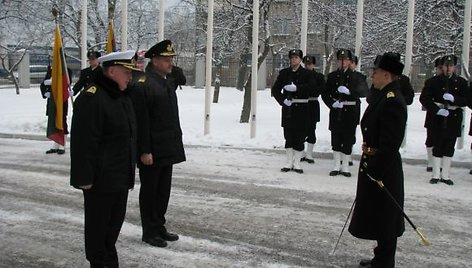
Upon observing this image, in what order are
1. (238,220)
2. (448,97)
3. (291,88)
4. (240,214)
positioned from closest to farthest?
(238,220) < (240,214) < (448,97) < (291,88)

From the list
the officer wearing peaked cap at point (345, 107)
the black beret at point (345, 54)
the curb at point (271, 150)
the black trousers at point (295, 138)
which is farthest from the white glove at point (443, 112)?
the black trousers at point (295, 138)

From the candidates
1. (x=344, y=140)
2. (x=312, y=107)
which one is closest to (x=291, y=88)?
(x=344, y=140)

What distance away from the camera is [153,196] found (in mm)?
5996

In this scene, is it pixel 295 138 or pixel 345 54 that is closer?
pixel 345 54

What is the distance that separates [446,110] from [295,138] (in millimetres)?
2789

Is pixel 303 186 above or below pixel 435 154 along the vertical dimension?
below

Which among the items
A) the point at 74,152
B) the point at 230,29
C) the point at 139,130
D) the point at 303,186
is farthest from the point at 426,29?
the point at 74,152

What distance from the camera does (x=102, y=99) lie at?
14.9 feet

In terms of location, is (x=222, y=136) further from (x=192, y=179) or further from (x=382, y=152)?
(x=382, y=152)

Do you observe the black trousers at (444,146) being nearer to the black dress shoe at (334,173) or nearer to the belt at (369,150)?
the black dress shoe at (334,173)

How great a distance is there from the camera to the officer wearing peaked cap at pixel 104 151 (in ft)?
14.6

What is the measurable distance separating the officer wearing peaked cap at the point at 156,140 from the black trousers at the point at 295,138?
453cm

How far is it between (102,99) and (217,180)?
17.3 feet

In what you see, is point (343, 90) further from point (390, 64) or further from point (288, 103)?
point (390, 64)
